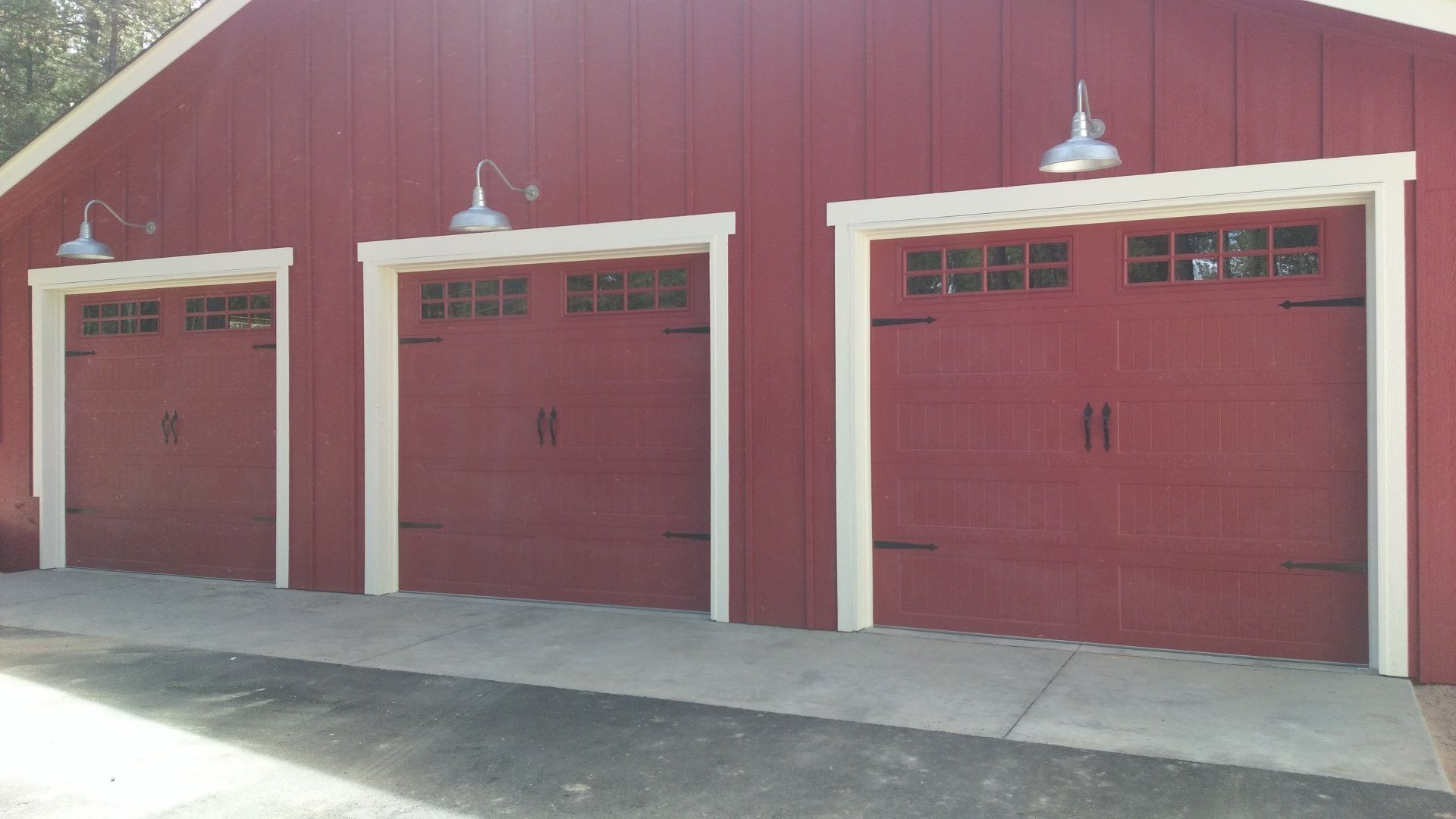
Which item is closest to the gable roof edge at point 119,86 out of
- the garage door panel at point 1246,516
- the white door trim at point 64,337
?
the white door trim at point 64,337

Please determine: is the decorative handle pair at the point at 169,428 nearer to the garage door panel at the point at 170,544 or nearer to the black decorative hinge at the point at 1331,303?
the garage door panel at the point at 170,544

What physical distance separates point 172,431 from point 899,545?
219 inches

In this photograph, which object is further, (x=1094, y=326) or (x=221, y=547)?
(x=221, y=547)

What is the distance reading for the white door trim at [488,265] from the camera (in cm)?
631

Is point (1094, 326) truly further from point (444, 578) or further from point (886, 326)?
point (444, 578)

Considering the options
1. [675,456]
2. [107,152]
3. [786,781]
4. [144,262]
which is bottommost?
[786,781]

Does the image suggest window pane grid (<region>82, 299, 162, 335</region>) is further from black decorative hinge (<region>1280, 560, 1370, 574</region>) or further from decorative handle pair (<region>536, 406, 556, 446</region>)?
black decorative hinge (<region>1280, 560, 1370, 574</region>)

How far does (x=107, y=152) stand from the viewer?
27.6 feet

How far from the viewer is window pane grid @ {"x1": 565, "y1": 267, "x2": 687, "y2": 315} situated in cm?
664

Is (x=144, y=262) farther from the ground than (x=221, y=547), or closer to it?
farther from the ground

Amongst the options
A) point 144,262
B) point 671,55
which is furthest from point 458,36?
point 144,262

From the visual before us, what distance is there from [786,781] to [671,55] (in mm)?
4374

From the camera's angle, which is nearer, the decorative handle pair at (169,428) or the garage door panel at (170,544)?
the garage door panel at (170,544)

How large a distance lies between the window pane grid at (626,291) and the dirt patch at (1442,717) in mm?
4155
